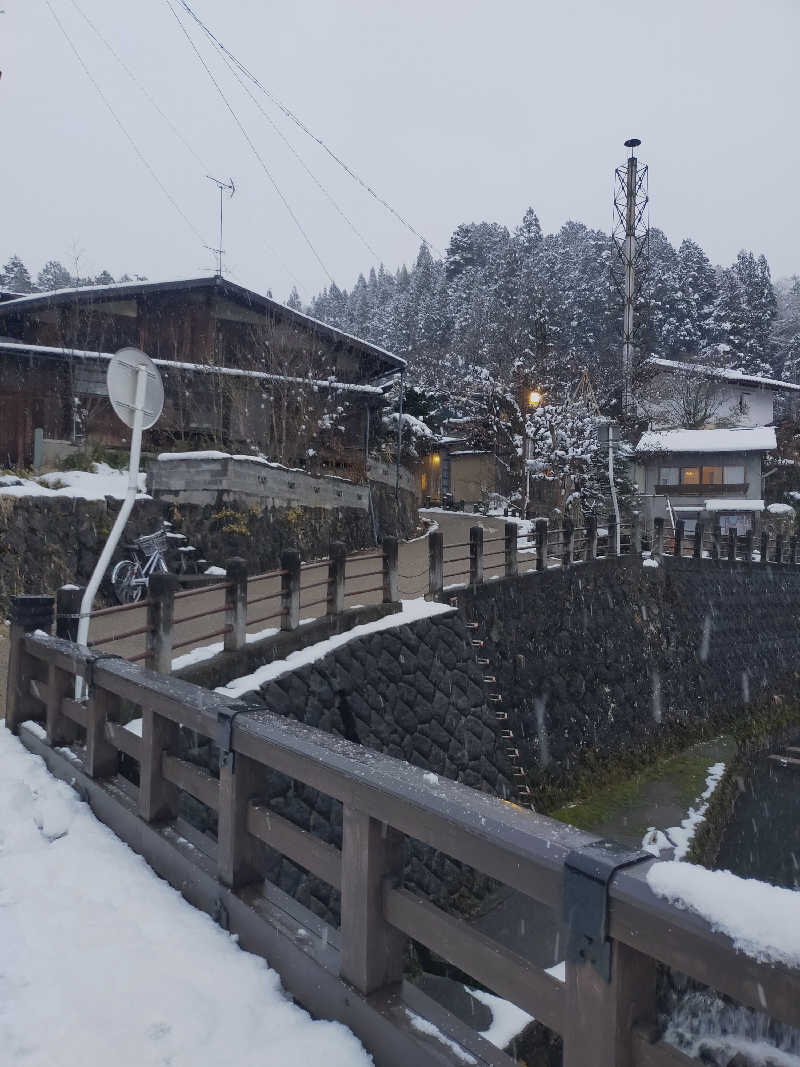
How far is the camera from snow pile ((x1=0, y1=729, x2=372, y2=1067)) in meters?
2.49

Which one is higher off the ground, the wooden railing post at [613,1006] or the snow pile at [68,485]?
the snow pile at [68,485]

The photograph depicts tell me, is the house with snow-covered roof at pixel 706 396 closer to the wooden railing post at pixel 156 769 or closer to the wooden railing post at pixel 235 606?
the wooden railing post at pixel 235 606

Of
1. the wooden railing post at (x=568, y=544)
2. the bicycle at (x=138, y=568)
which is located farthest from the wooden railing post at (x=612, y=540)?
the bicycle at (x=138, y=568)

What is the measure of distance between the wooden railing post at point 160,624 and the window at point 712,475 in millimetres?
33557

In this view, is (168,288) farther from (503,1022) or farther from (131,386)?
(503,1022)

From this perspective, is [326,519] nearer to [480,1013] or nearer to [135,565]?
[135,565]

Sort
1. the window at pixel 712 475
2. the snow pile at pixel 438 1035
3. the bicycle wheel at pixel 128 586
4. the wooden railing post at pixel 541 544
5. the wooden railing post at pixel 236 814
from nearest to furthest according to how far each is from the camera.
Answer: the snow pile at pixel 438 1035 → the wooden railing post at pixel 236 814 → the bicycle wheel at pixel 128 586 → the wooden railing post at pixel 541 544 → the window at pixel 712 475

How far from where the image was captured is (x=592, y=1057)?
1752 mm

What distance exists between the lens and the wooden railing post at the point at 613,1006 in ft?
5.58

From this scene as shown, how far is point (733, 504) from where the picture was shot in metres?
34.1

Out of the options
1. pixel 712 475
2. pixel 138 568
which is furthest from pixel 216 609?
pixel 712 475

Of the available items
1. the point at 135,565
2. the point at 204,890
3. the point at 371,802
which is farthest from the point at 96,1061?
the point at 135,565

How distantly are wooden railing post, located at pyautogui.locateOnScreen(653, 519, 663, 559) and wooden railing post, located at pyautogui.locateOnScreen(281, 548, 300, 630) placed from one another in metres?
13.4

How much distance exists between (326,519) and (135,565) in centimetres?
662
